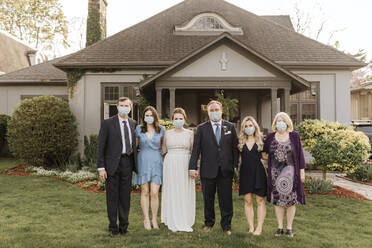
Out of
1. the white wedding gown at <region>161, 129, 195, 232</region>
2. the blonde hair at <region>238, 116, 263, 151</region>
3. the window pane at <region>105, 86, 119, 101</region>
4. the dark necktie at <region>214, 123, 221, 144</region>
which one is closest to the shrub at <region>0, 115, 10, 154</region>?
the window pane at <region>105, 86, 119, 101</region>

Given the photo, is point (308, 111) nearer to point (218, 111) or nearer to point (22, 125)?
point (218, 111)

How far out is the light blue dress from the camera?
4.89 m

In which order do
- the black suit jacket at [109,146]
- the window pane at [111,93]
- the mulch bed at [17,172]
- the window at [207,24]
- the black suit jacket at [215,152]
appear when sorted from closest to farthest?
the black suit jacket at [109,146], the black suit jacket at [215,152], the mulch bed at [17,172], the window pane at [111,93], the window at [207,24]

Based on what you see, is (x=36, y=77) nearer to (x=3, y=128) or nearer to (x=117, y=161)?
(x=3, y=128)

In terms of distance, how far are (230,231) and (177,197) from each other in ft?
3.35

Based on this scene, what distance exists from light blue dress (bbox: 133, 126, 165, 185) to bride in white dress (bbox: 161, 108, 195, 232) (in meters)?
0.14

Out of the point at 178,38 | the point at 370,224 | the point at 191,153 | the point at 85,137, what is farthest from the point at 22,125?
the point at 370,224

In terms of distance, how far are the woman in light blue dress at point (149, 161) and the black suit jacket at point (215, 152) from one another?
62cm

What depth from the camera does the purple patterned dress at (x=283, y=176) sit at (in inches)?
174

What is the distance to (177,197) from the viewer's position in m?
Answer: 4.91

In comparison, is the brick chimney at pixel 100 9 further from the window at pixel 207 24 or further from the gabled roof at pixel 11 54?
the gabled roof at pixel 11 54

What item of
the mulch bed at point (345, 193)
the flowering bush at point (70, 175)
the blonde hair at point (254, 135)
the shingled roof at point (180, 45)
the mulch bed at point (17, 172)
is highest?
the shingled roof at point (180, 45)

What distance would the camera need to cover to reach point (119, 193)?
4.75 meters

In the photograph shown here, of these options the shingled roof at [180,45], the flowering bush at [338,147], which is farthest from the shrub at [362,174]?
the shingled roof at [180,45]
